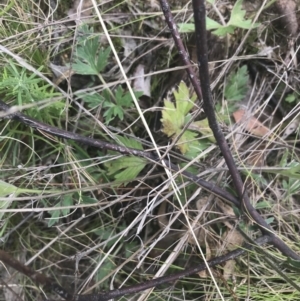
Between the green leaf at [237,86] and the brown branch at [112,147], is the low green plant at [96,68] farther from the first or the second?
the green leaf at [237,86]

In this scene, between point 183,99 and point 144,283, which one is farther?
point 183,99

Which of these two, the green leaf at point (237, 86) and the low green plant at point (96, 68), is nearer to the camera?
the low green plant at point (96, 68)

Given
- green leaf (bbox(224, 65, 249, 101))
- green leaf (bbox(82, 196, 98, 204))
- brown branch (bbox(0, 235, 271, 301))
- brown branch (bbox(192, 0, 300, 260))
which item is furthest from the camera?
green leaf (bbox(224, 65, 249, 101))

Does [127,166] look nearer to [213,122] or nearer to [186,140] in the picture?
[186,140]

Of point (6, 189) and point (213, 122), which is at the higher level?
point (213, 122)

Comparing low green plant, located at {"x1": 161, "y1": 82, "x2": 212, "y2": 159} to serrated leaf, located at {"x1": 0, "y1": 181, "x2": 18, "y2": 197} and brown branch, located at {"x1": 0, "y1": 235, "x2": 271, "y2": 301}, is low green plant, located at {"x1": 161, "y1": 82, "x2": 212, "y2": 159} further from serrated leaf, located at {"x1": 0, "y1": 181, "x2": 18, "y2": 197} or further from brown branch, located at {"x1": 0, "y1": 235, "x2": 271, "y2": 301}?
serrated leaf, located at {"x1": 0, "y1": 181, "x2": 18, "y2": 197}

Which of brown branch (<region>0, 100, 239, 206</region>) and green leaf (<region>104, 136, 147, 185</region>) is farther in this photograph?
green leaf (<region>104, 136, 147, 185</region>)

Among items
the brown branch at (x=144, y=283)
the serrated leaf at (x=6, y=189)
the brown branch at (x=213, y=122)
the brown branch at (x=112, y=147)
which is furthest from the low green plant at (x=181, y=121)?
the serrated leaf at (x=6, y=189)

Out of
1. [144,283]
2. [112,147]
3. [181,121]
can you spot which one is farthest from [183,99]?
[144,283]

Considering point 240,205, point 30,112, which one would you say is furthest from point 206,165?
point 30,112

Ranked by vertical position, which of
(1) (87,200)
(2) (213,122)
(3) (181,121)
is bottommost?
(1) (87,200)

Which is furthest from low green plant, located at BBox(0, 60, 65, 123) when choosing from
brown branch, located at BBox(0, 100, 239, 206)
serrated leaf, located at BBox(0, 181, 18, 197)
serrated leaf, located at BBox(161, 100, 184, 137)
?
serrated leaf, located at BBox(161, 100, 184, 137)

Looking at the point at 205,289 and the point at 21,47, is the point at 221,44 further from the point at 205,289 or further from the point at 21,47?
the point at 205,289

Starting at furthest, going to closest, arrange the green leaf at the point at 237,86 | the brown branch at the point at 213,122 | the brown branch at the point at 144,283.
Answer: the green leaf at the point at 237,86 → the brown branch at the point at 144,283 → the brown branch at the point at 213,122
